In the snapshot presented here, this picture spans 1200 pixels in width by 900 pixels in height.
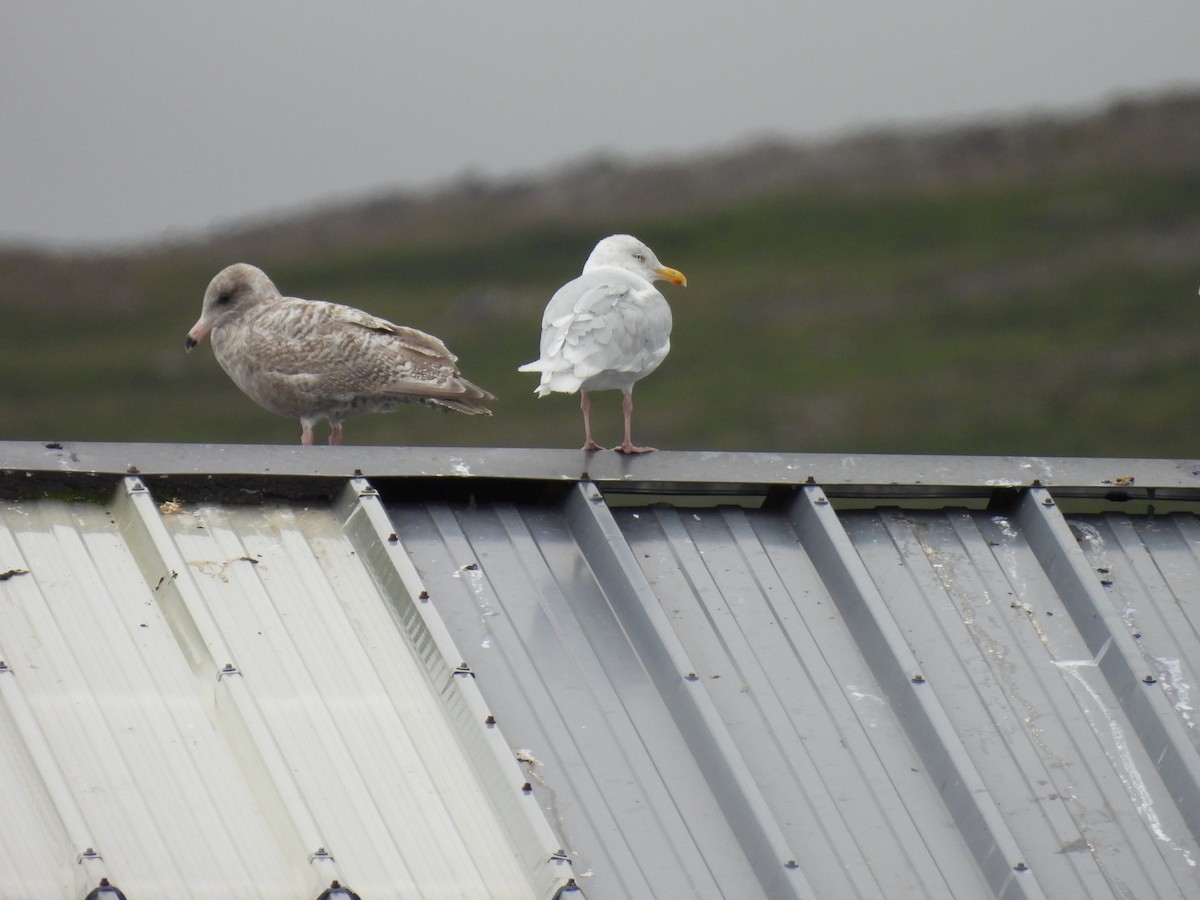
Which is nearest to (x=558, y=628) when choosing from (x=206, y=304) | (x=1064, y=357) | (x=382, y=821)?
(x=382, y=821)

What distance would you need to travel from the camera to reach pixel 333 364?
27.0ft

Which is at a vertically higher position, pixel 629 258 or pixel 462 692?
pixel 629 258

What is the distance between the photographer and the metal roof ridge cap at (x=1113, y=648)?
19.0 feet

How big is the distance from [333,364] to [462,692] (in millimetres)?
3050

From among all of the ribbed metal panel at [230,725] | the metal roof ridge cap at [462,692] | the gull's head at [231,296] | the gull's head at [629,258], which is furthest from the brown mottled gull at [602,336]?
the gull's head at [231,296]

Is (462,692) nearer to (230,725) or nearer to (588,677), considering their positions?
(588,677)

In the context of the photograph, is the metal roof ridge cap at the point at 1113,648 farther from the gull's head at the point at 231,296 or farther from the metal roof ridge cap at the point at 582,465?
the gull's head at the point at 231,296

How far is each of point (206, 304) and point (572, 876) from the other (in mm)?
4351

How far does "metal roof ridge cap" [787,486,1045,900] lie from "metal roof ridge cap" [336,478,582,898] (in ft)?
3.70

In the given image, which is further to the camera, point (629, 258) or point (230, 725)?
point (629, 258)

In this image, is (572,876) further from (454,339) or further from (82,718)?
(454,339)

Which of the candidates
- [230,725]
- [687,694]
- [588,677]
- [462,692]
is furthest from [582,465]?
[230,725]

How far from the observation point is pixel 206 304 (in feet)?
28.6

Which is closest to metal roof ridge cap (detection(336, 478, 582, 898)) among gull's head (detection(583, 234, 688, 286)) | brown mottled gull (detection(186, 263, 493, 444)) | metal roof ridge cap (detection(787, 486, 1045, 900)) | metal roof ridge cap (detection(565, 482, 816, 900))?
metal roof ridge cap (detection(565, 482, 816, 900))
